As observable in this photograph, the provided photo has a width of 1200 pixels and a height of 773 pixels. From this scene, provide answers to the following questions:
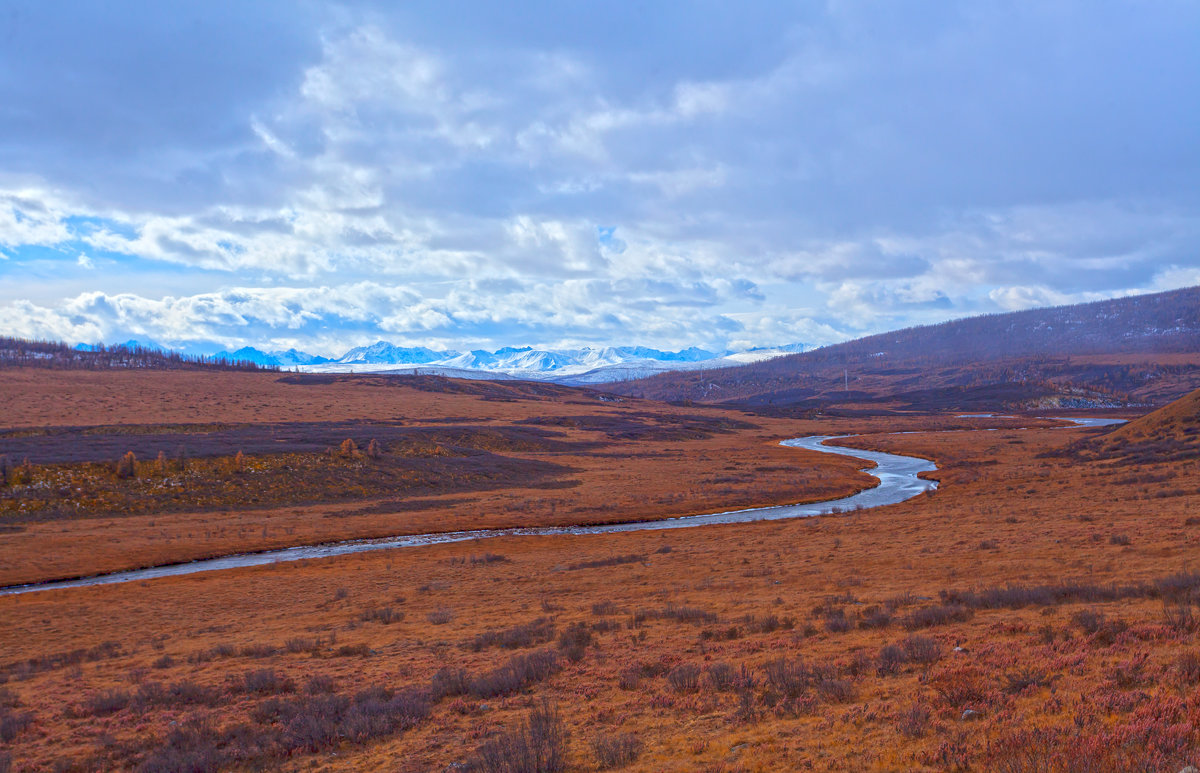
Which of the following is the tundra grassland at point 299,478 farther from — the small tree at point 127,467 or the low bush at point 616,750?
the low bush at point 616,750

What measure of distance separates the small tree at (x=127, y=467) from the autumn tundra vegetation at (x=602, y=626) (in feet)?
0.97

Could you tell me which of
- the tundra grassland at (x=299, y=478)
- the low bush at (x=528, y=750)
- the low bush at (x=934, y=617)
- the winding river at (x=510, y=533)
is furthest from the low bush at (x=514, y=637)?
the tundra grassland at (x=299, y=478)

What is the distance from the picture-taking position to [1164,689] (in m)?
9.52

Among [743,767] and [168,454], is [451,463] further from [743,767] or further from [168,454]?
[743,767]

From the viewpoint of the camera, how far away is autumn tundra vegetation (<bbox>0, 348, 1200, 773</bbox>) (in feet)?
33.2

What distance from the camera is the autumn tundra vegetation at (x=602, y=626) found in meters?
10.1

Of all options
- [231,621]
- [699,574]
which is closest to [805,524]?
[699,574]

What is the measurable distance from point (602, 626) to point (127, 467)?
54.3 meters

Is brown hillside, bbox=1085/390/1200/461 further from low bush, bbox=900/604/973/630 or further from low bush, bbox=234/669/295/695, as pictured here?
low bush, bbox=234/669/295/695

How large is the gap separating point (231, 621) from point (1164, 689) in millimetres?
27080

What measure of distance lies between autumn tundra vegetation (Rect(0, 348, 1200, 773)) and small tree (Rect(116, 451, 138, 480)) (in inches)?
11.7

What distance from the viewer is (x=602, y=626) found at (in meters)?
19.2

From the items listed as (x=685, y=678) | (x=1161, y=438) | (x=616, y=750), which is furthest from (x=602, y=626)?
(x=1161, y=438)

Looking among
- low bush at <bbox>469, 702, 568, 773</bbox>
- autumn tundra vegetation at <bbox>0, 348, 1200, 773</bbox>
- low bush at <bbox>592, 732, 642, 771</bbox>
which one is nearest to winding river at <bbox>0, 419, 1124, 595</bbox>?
autumn tundra vegetation at <bbox>0, 348, 1200, 773</bbox>
